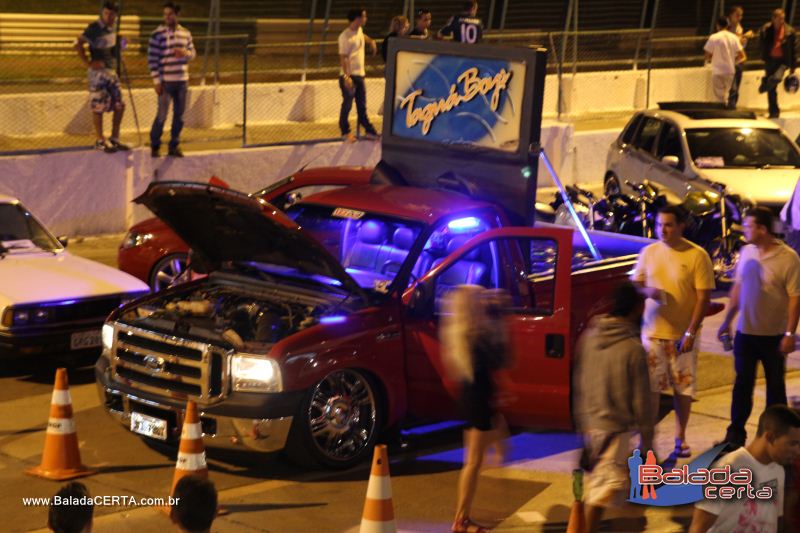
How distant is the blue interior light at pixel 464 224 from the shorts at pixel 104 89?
28.1ft

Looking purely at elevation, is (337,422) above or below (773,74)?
below

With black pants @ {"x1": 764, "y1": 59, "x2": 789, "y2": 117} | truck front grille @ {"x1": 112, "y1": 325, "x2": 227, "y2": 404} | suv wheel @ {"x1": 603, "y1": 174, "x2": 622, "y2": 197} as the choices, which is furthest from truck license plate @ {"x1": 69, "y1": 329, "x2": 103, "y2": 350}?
black pants @ {"x1": 764, "y1": 59, "x2": 789, "y2": 117}

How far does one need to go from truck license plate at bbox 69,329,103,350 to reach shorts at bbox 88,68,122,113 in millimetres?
6763

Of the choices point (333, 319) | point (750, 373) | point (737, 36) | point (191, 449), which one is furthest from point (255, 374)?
point (737, 36)

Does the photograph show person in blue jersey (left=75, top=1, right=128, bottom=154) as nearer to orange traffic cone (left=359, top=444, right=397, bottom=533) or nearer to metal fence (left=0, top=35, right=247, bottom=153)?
metal fence (left=0, top=35, right=247, bottom=153)

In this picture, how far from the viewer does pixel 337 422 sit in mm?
8695

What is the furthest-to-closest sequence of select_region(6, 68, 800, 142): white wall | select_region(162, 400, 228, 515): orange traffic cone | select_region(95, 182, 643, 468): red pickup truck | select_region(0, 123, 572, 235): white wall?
select_region(6, 68, 800, 142): white wall
select_region(0, 123, 572, 235): white wall
select_region(95, 182, 643, 468): red pickup truck
select_region(162, 400, 228, 515): orange traffic cone

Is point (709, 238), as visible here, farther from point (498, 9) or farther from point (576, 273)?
point (498, 9)

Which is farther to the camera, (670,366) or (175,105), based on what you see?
(175,105)

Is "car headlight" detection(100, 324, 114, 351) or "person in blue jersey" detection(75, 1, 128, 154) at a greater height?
"person in blue jersey" detection(75, 1, 128, 154)

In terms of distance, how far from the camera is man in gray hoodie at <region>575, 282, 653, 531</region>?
7.02 m

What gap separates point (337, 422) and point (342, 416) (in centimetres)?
5

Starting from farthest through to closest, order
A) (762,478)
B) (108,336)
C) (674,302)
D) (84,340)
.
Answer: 1. (84,340)
2. (108,336)
3. (674,302)
4. (762,478)

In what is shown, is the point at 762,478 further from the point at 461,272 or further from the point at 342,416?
the point at 461,272
